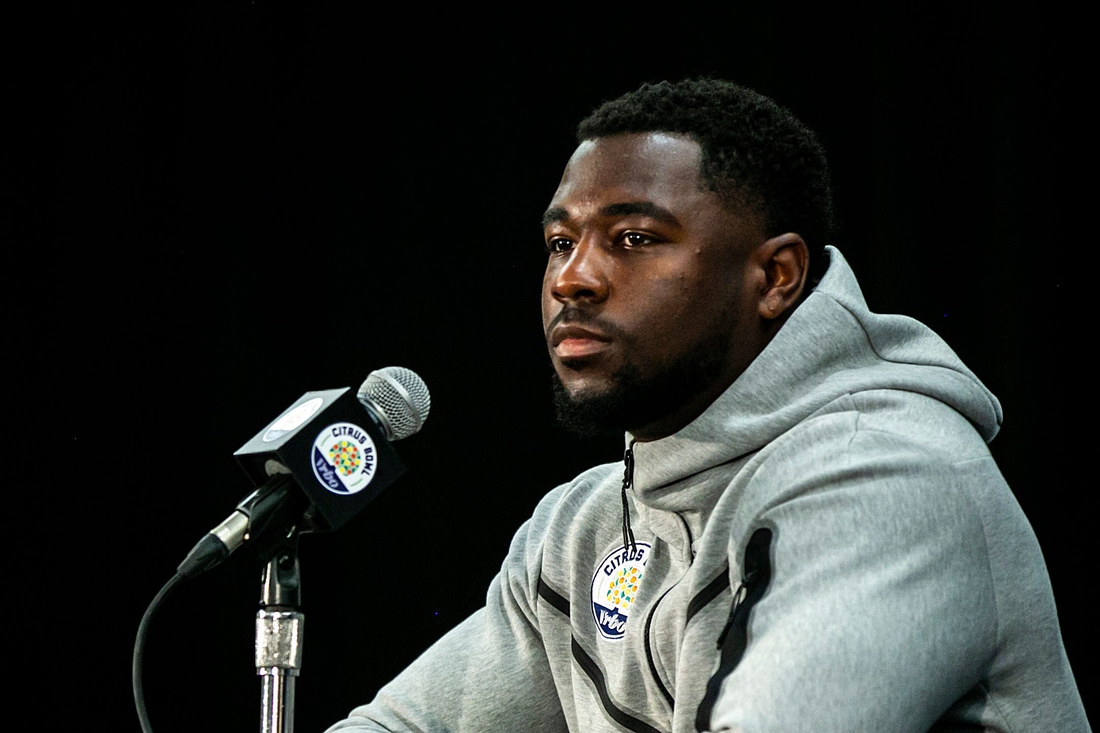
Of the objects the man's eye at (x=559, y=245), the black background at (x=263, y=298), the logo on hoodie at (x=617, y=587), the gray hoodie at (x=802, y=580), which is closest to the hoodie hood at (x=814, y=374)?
the gray hoodie at (x=802, y=580)

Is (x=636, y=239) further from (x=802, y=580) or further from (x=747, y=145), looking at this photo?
(x=802, y=580)

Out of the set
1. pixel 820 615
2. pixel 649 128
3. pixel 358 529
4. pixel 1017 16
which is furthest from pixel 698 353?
pixel 358 529

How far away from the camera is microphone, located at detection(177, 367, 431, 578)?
1213 millimetres

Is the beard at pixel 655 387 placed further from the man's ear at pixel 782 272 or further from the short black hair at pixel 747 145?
the short black hair at pixel 747 145

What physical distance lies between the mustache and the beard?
0.04 m

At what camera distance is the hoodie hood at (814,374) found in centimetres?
136

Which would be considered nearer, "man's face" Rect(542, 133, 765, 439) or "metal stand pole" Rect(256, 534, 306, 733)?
"metal stand pole" Rect(256, 534, 306, 733)

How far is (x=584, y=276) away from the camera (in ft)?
4.87

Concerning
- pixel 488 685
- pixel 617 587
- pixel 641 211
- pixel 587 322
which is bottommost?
pixel 488 685

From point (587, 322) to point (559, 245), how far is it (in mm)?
156

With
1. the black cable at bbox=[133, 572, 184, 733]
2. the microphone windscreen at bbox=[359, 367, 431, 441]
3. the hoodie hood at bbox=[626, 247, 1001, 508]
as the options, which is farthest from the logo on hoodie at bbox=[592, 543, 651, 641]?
the black cable at bbox=[133, 572, 184, 733]

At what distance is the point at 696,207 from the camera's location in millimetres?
1485

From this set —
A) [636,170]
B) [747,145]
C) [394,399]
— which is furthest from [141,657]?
[747,145]

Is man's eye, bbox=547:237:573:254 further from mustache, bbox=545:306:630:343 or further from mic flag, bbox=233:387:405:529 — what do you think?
mic flag, bbox=233:387:405:529
